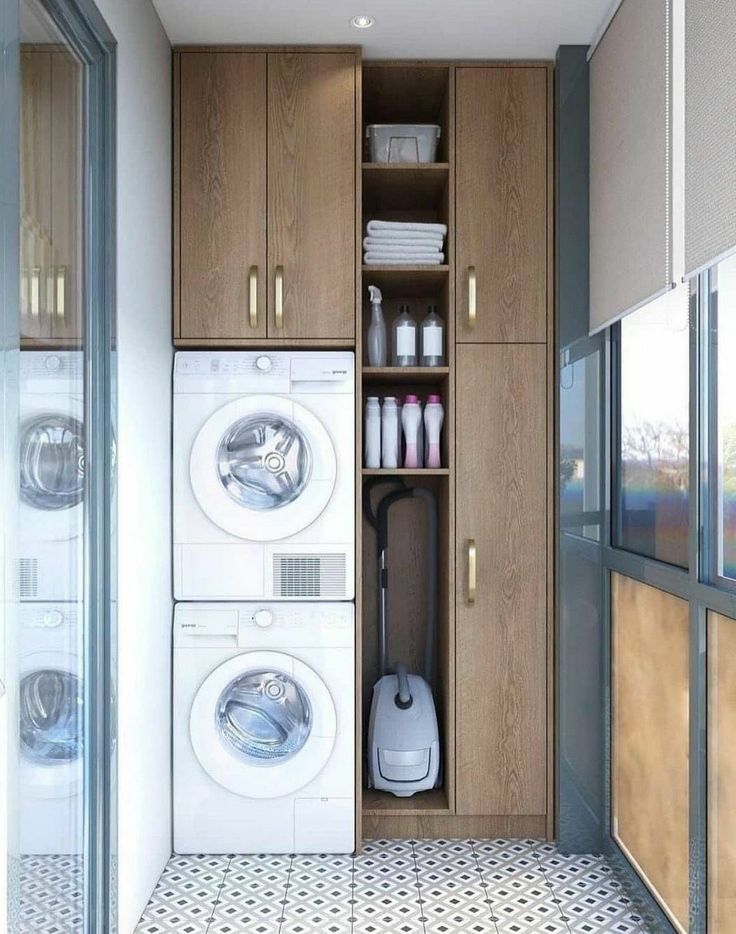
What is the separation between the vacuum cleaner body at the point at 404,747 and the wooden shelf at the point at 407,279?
1.41 meters

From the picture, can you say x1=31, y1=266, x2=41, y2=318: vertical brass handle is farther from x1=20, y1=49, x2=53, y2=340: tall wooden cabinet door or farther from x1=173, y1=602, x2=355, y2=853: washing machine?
x1=173, y1=602, x2=355, y2=853: washing machine

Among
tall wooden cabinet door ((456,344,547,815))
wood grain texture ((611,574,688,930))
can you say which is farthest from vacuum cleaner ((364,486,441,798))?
wood grain texture ((611,574,688,930))

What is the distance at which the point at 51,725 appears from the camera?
6.23 feet

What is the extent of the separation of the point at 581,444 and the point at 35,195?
5.86 feet

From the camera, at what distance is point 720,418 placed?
1.98 m

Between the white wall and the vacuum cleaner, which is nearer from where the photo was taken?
the white wall

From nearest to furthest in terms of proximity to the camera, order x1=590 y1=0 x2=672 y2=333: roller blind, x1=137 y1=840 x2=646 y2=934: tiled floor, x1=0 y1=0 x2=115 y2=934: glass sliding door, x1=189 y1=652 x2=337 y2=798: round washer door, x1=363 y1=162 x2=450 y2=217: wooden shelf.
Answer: x1=0 y1=0 x2=115 y2=934: glass sliding door, x1=590 y1=0 x2=672 y2=333: roller blind, x1=137 y1=840 x2=646 y2=934: tiled floor, x1=189 y1=652 x2=337 y2=798: round washer door, x1=363 y1=162 x2=450 y2=217: wooden shelf

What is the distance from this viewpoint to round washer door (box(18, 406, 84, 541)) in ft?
5.86

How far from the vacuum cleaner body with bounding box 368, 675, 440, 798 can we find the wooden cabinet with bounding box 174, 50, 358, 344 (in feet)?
4.15

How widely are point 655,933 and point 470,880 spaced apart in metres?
0.56

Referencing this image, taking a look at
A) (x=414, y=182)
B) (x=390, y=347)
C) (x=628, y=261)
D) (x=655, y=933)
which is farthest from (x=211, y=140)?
(x=655, y=933)

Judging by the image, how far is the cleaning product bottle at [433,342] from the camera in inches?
118

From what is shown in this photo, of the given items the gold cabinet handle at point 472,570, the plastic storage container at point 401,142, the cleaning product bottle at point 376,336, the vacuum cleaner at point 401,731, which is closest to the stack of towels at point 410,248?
the cleaning product bottle at point 376,336

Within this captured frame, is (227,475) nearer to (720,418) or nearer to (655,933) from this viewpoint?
(720,418)
